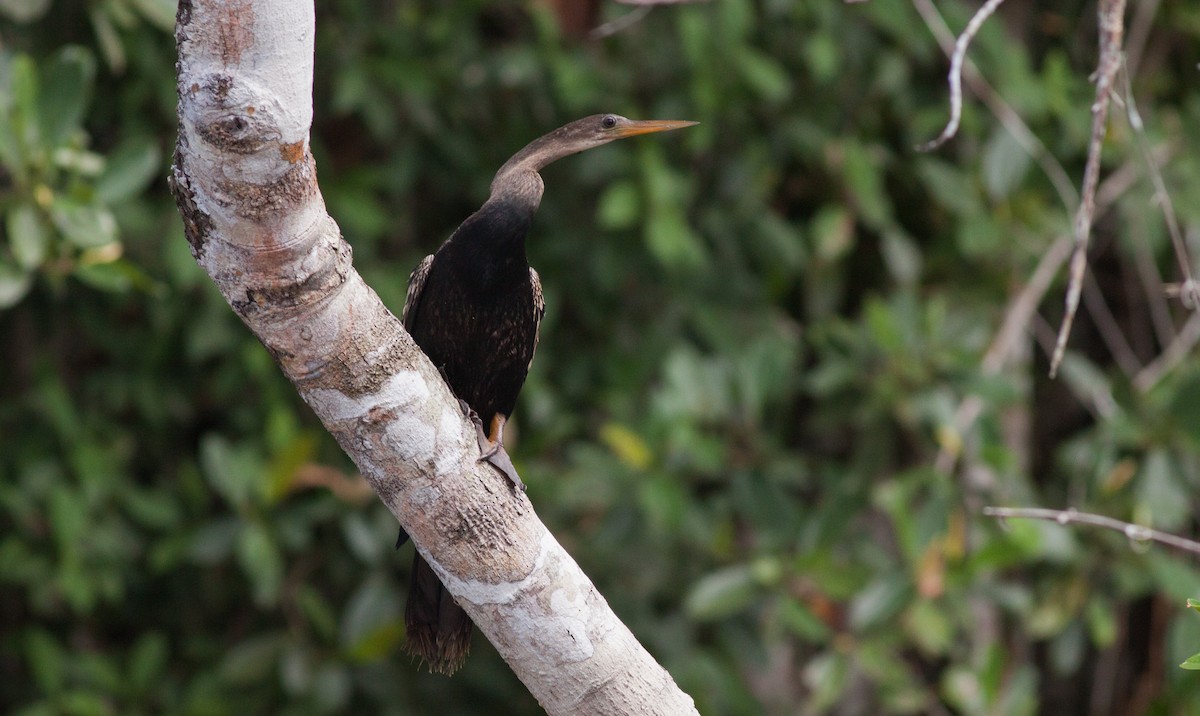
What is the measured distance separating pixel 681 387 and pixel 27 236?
1530 millimetres

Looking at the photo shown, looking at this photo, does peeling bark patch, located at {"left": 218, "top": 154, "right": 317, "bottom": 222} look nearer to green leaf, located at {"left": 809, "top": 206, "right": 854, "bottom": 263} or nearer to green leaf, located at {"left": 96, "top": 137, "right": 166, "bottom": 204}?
green leaf, located at {"left": 96, "top": 137, "right": 166, "bottom": 204}

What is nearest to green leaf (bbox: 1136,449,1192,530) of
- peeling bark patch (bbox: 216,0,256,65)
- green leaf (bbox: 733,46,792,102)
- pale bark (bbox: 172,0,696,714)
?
green leaf (bbox: 733,46,792,102)

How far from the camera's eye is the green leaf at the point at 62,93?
271cm

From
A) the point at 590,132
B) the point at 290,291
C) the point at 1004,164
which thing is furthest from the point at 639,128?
the point at 1004,164

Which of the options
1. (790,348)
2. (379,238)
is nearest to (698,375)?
(790,348)

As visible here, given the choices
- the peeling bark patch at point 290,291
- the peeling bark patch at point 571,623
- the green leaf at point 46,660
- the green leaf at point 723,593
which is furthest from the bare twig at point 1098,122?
the green leaf at point 46,660

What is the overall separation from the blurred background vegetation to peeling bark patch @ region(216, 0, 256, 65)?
1767 mm

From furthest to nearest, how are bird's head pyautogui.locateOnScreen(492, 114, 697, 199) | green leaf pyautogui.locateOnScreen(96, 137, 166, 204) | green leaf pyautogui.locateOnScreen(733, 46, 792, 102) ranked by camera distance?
green leaf pyautogui.locateOnScreen(733, 46, 792, 102)
green leaf pyautogui.locateOnScreen(96, 137, 166, 204)
bird's head pyautogui.locateOnScreen(492, 114, 697, 199)

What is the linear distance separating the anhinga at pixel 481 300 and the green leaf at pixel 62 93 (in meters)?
0.92

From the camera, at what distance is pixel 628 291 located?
12.5 ft

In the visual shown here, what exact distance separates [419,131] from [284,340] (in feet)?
7.39

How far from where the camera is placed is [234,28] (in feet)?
4.50

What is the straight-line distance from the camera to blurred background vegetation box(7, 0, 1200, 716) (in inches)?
129

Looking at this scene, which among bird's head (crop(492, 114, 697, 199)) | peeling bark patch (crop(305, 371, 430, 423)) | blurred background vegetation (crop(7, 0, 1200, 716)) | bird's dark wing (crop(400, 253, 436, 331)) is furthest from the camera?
blurred background vegetation (crop(7, 0, 1200, 716))
